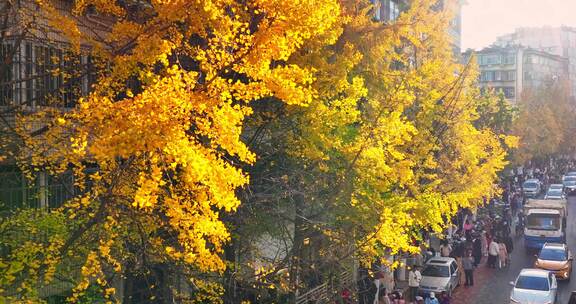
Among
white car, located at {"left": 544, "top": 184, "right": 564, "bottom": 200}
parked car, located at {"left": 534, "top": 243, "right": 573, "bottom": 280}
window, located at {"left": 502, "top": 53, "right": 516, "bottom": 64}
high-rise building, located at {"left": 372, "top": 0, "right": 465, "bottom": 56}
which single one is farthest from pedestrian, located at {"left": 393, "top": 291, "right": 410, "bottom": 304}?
window, located at {"left": 502, "top": 53, "right": 516, "bottom": 64}

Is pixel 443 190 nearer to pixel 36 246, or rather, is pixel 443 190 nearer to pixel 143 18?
pixel 143 18

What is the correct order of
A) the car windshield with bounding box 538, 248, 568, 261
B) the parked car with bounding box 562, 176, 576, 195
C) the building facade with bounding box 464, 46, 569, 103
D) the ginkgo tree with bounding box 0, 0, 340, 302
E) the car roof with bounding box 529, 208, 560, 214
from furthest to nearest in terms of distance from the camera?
1. the building facade with bounding box 464, 46, 569, 103
2. the parked car with bounding box 562, 176, 576, 195
3. the car roof with bounding box 529, 208, 560, 214
4. the car windshield with bounding box 538, 248, 568, 261
5. the ginkgo tree with bounding box 0, 0, 340, 302

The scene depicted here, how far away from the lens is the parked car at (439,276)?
2336 centimetres

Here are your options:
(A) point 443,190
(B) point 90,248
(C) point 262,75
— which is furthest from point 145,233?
(A) point 443,190

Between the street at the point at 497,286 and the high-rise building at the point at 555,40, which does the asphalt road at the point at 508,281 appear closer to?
the street at the point at 497,286

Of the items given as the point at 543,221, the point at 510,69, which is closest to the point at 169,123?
the point at 543,221

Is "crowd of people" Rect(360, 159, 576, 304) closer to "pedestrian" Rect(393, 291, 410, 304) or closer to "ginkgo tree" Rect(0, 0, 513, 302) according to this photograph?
"pedestrian" Rect(393, 291, 410, 304)

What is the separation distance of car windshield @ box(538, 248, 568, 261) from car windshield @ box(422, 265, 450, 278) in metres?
5.13

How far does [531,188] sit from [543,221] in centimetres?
1956

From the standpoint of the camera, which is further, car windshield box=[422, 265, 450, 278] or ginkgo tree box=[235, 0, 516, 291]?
car windshield box=[422, 265, 450, 278]

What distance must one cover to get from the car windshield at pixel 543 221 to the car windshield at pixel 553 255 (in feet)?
17.9

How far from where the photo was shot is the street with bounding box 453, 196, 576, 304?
23.8 meters

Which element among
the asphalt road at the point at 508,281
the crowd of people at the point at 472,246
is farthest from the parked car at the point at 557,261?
the crowd of people at the point at 472,246

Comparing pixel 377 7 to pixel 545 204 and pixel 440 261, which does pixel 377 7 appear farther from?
pixel 545 204
